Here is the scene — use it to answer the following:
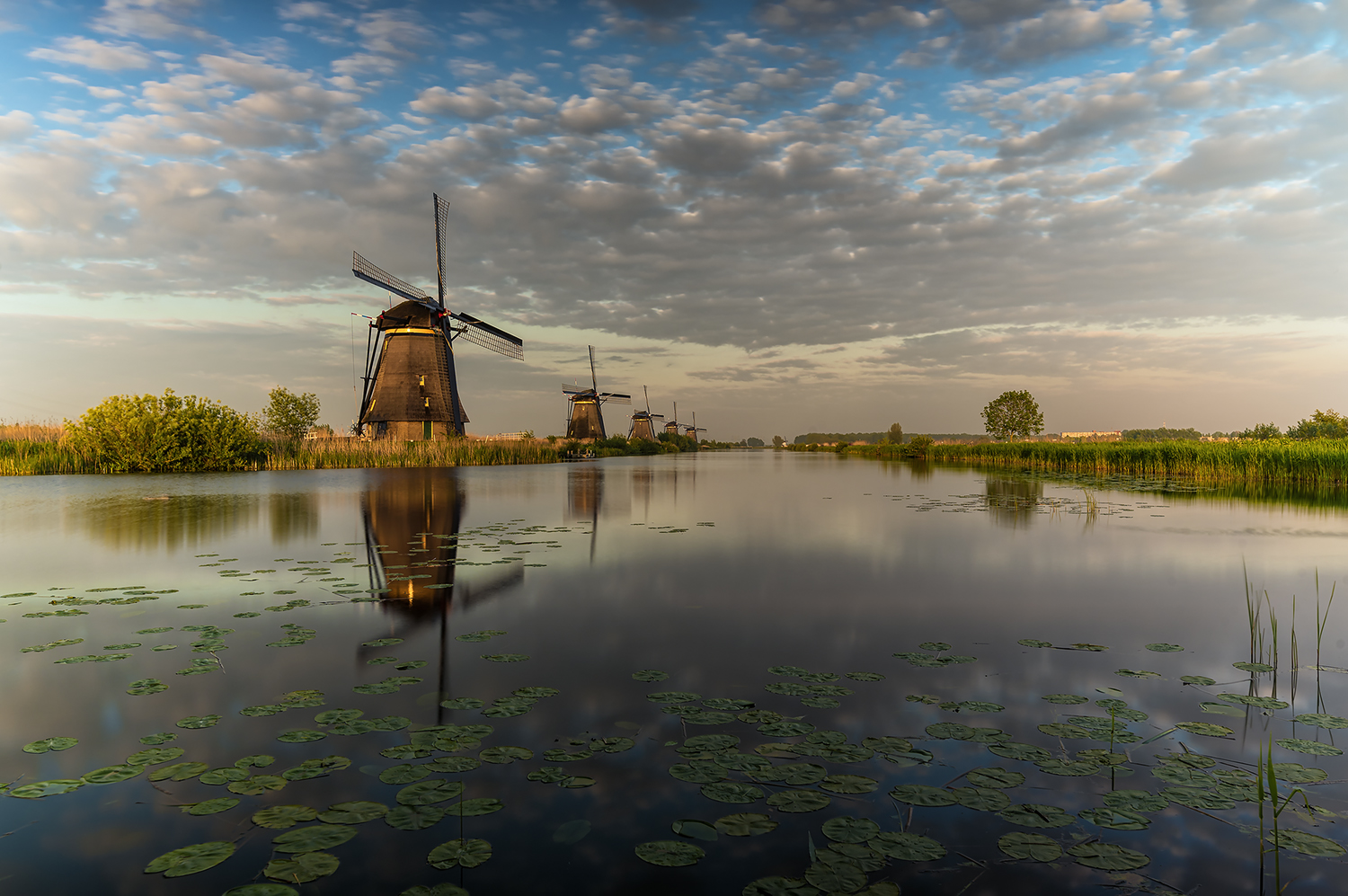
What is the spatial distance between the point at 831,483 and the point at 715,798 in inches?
921

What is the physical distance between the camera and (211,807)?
2.65 meters

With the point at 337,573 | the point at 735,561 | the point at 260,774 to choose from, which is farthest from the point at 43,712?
the point at 735,561

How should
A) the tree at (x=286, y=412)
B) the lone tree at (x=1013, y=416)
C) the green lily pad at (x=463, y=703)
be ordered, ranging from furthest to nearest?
the lone tree at (x=1013, y=416)
the tree at (x=286, y=412)
the green lily pad at (x=463, y=703)

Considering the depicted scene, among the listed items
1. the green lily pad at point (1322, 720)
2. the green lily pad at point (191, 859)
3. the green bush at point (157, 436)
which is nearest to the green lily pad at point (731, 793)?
the green lily pad at point (191, 859)

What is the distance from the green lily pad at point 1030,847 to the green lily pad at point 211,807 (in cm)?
320

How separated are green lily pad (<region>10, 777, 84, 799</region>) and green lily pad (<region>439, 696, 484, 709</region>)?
1631mm

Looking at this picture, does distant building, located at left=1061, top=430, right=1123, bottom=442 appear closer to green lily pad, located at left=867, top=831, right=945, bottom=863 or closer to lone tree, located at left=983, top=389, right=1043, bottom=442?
lone tree, located at left=983, top=389, right=1043, bottom=442

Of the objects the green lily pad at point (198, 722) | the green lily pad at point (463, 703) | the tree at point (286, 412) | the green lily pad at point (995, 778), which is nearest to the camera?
the green lily pad at point (995, 778)

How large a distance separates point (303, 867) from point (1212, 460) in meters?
33.7

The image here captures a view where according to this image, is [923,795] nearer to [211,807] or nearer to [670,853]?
[670,853]

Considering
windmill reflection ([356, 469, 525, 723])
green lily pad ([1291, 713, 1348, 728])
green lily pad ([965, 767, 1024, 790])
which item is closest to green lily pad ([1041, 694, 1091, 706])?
green lily pad ([1291, 713, 1348, 728])

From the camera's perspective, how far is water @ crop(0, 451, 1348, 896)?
2375 mm

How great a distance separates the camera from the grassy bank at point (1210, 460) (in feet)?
74.0

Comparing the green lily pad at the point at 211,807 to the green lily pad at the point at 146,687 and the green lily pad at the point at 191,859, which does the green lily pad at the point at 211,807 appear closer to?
the green lily pad at the point at 191,859
